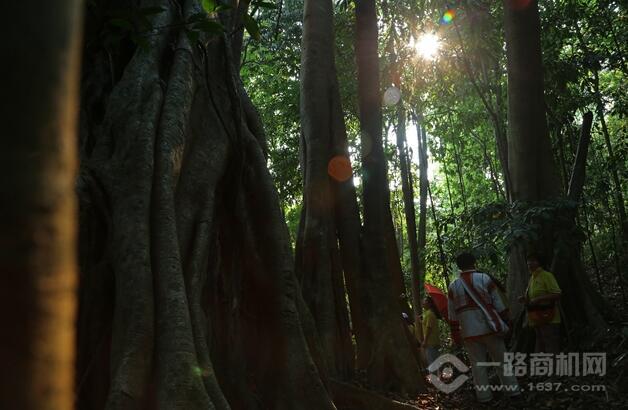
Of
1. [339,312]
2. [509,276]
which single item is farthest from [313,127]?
[509,276]

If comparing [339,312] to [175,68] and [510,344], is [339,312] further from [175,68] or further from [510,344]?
[175,68]

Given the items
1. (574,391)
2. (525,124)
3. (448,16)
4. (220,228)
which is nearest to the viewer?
(220,228)

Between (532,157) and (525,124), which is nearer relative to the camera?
(532,157)

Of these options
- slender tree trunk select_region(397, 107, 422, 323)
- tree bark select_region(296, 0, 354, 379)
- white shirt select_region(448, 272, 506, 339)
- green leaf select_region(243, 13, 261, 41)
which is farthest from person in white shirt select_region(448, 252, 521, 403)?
slender tree trunk select_region(397, 107, 422, 323)

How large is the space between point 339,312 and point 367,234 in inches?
37.0

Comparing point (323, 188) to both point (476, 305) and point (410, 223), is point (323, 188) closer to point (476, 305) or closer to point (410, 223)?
point (476, 305)

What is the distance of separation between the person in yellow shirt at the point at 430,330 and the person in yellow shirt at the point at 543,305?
2447mm

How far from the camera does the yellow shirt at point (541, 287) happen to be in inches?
224

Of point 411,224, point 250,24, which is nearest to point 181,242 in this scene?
point 250,24

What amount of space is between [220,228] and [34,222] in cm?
356

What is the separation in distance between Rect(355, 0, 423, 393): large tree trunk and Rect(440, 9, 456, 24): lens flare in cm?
330

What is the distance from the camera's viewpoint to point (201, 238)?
11.5 feet

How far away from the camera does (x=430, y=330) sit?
8.67 meters

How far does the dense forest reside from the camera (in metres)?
0.77
